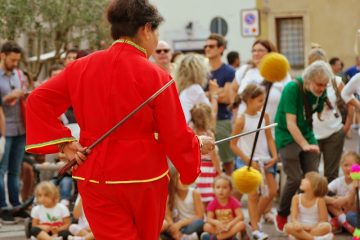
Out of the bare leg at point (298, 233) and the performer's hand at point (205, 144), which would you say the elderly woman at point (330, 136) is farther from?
the performer's hand at point (205, 144)

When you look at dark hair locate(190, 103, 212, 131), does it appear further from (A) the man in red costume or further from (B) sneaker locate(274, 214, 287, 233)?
(A) the man in red costume

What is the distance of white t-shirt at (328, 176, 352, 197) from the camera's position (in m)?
10.1

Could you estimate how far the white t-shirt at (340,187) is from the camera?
10.1 meters

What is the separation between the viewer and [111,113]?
5.59 m

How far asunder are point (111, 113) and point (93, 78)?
8.8 inches

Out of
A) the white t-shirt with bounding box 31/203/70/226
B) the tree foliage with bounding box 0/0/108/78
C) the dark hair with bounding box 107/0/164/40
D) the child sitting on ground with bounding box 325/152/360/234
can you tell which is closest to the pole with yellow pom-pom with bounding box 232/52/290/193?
the child sitting on ground with bounding box 325/152/360/234

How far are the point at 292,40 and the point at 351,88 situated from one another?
24490 mm

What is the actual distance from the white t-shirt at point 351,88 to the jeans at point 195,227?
5.76ft

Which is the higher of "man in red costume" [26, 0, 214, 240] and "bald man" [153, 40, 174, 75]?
"man in red costume" [26, 0, 214, 240]

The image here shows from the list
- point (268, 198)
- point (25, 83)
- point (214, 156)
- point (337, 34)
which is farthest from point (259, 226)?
point (337, 34)

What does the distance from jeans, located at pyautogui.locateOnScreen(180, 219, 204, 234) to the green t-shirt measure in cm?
114

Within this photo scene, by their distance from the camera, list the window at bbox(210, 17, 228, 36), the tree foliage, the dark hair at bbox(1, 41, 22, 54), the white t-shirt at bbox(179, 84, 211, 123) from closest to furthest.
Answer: the white t-shirt at bbox(179, 84, 211, 123) < the dark hair at bbox(1, 41, 22, 54) < the tree foliage < the window at bbox(210, 17, 228, 36)

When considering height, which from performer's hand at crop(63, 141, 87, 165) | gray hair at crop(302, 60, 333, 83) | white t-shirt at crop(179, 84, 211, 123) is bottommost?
white t-shirt at crop(179, 84, 211, 123)

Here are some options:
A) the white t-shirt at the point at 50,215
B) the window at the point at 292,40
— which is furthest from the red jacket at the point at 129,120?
the window at the point at 292,40
